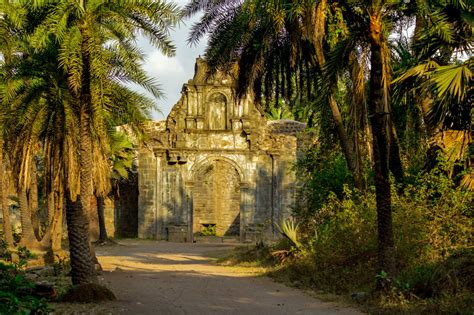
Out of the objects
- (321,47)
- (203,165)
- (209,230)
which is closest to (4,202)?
(321,47)

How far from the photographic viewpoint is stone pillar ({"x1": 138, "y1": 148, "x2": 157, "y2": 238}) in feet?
119

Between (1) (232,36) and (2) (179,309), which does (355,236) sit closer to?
(2) (179,309)

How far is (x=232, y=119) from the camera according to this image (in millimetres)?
36125

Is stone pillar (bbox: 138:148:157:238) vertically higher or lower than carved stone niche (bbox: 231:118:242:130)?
lower

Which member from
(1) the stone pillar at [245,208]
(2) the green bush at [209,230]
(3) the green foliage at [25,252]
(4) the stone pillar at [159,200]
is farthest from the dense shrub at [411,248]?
(2) the green bush at [209,230]

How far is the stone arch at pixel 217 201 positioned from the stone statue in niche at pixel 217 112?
241 inches

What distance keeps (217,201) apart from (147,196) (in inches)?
294

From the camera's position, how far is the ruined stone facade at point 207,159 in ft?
117

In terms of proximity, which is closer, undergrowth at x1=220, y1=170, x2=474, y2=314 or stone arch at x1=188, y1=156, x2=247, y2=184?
undergrowth at x1=220, y1=170, x2=474, y2=314

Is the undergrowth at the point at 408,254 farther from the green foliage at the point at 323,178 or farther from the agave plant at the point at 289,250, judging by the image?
the green foliage at the point at 323,178

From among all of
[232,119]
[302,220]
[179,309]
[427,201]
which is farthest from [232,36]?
[232,119]

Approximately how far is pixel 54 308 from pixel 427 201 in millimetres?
8118

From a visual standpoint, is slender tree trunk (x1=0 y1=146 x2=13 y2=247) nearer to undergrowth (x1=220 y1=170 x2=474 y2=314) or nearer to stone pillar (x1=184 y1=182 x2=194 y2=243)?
undergrowth (x1=220 y1=170 x2=474 y2=314)

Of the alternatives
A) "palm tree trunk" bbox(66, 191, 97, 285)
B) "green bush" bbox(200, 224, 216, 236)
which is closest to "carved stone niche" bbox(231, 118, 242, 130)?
"green bush" bbox(200, 224, 216, 236)
